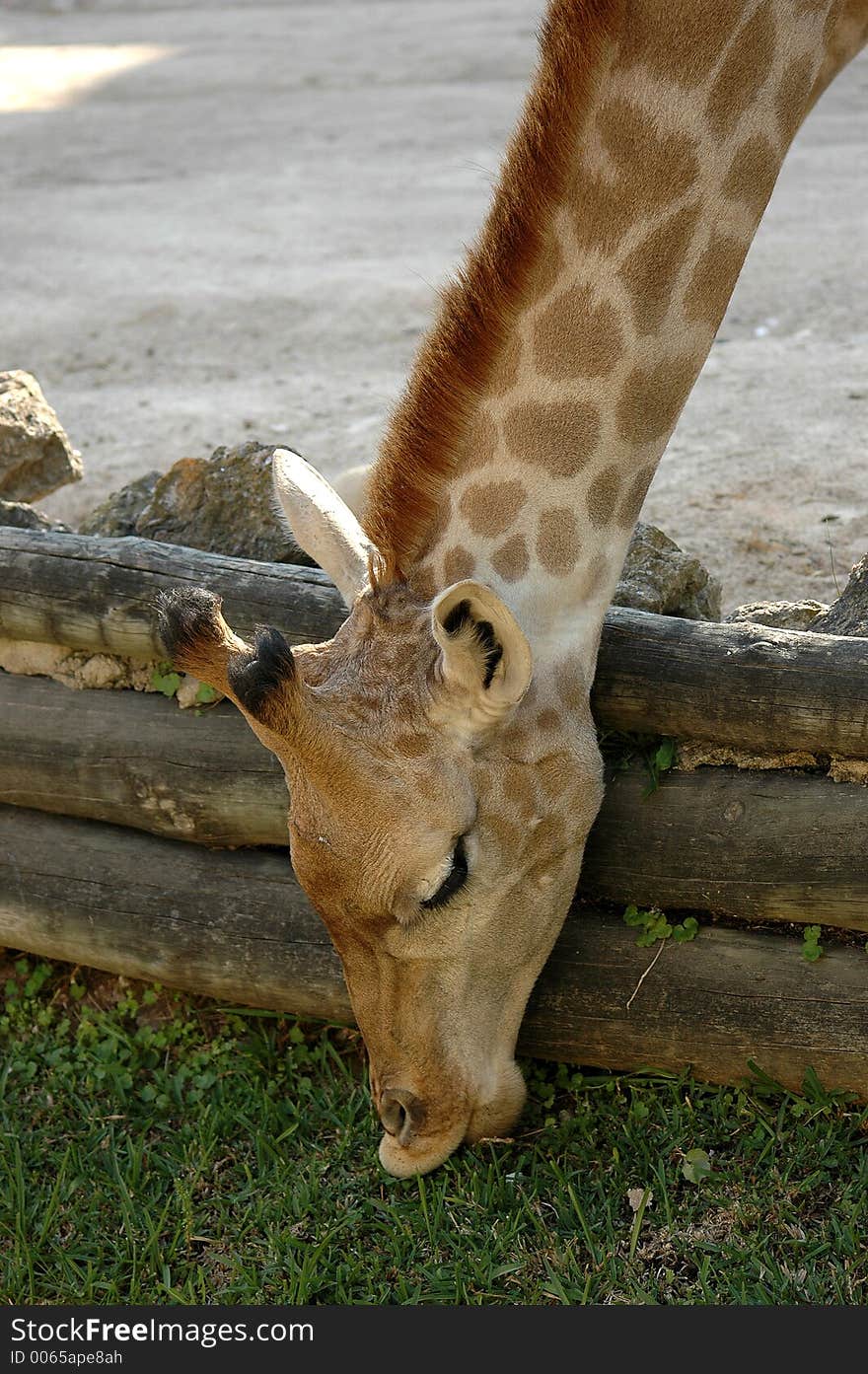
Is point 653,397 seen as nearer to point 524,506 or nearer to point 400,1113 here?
point 524,506

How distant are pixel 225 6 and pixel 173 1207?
2037 centimetres

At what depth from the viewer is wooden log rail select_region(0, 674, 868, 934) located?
10.7 feet

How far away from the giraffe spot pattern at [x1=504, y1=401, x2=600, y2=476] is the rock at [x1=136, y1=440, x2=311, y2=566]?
1.37 m

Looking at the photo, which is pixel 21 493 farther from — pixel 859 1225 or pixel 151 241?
pixel 151 241

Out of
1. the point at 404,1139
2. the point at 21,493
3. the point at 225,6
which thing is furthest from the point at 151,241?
the point at 225,6

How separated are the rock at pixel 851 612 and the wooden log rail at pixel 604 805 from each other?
0.43m

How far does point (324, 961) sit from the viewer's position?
3758 mm

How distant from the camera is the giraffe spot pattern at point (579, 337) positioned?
10.3 feet

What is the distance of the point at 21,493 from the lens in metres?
5.38

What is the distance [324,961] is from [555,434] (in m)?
1.51

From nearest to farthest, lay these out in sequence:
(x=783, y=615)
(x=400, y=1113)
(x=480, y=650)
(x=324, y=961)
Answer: (x=480, y=650)
(x=400, y=1113)
(x=324, y=961)
(x=783, y=615)

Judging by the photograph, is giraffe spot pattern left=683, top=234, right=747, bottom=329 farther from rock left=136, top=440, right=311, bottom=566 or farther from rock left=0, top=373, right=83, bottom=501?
rock left=0, top=373, right=83, bottom=501

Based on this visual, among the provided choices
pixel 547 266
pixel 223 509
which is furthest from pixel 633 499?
pixel 223 509

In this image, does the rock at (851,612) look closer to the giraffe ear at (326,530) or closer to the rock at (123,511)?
the giraffe ear at (326,530)
